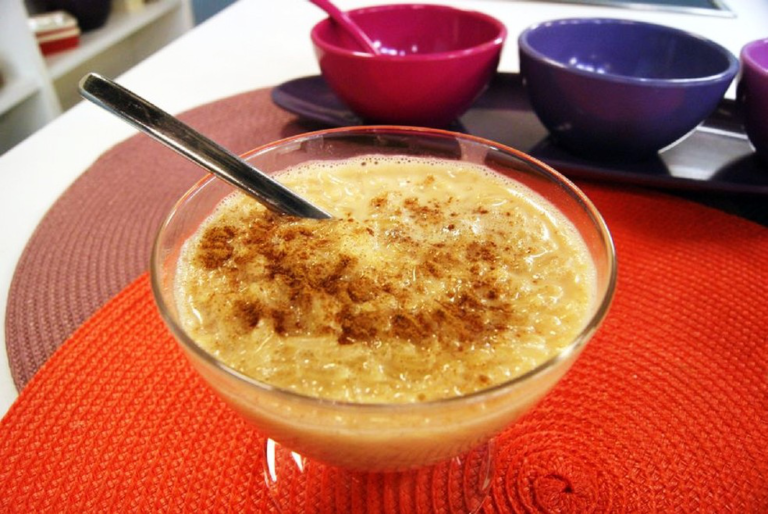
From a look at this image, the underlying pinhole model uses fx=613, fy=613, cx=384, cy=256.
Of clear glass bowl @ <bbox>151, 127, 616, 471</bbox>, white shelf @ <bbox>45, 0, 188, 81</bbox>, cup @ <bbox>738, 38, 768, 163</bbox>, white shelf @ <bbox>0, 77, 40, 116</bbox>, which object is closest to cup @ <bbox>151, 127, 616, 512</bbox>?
clear glass bowl @ <bbox>151, 127, 616, 471</bbox>

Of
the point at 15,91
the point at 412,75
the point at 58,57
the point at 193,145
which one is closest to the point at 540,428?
the point at 193,145

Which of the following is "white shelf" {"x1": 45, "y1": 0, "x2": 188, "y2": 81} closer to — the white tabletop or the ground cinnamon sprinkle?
the white tabletop

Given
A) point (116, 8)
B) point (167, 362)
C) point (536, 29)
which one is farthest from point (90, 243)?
point (116, 8)

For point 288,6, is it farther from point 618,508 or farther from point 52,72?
point 618,508

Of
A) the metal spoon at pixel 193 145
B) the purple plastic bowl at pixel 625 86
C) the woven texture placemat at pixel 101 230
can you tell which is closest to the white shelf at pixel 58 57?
the woven texture placemat at pixel 101 230

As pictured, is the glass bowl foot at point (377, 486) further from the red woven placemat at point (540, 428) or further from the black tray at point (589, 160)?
the black tray at point (589, 160)

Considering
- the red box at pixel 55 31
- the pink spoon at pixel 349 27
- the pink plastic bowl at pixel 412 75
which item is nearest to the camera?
the pink plastic bowl at pixel 412 75
